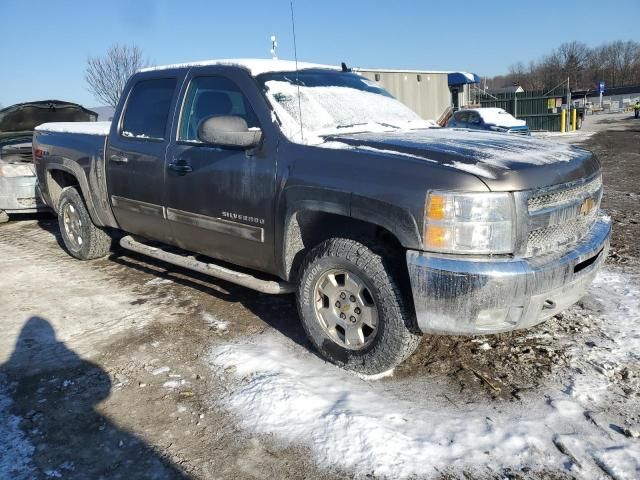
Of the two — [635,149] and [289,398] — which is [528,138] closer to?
[289,398]

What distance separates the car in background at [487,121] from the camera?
2044cm

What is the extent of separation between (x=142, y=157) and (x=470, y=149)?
8.93 feet

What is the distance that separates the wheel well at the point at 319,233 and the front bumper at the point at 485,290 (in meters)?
0.38

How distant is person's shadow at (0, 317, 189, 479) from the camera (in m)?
2.51

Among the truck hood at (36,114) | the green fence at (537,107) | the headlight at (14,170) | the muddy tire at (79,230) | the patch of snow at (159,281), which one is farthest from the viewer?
the green fence at (537,107)

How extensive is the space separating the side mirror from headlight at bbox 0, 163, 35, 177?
5.51m

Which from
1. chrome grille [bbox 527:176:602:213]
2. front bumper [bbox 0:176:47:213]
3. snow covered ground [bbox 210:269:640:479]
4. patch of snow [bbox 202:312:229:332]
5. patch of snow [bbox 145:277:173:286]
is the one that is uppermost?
chrome grille [bbox 527:176:602:213]

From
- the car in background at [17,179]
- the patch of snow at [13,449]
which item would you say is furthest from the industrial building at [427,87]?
the patch of snow at [13,449]

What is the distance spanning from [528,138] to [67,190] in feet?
15.3

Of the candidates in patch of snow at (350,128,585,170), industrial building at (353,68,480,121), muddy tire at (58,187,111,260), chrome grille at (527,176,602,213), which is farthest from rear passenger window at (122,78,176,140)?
industrial building at (353,68,480,121)

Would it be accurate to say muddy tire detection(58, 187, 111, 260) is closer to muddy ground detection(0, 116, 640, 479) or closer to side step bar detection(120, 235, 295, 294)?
muddy ground detection(0, 116, 640, 479)

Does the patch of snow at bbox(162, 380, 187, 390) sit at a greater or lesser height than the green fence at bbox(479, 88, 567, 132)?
lesser

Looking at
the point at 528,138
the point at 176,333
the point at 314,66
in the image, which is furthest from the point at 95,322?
the point at 528,138

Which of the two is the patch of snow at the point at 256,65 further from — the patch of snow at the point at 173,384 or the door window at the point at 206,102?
the patch of snow at the point at 173,384
